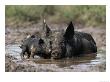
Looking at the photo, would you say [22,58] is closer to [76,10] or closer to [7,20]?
[7,20]

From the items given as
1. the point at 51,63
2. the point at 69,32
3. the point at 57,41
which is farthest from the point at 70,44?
the point at 51,63

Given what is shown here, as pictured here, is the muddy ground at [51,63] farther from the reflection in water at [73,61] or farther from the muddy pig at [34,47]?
the muddy pig at [34,47]

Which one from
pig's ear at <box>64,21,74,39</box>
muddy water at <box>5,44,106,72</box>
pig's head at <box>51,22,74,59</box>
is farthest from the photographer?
pig's ear at <box>64,21,74,39</box>

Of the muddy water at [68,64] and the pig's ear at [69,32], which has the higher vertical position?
the pig's ear at [69,32]

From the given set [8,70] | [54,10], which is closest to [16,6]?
[54,10]

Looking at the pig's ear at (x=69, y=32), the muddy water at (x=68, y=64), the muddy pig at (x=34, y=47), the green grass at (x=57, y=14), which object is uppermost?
the green grass at (x=57, y=14)

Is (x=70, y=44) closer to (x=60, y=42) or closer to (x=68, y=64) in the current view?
(x=60, y=42)

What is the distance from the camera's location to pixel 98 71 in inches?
395

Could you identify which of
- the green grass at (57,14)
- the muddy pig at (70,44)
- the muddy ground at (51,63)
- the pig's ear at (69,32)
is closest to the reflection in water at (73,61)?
the muddy ground at (51,63)

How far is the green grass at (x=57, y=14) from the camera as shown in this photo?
457 inches

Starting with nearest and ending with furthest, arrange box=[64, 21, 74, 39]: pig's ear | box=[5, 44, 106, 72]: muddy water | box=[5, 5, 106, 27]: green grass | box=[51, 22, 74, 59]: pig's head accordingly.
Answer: box=[5, 44, 106, 72]: muddy water < box=[51, 22, 74, 59]: pig's head < box=[64, 21, 74, 39]: pig's ear < box=[5, 5, 106, 27]: green grass

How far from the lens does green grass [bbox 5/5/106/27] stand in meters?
11.6

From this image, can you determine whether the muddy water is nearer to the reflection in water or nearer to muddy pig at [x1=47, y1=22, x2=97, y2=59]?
the reflection in water

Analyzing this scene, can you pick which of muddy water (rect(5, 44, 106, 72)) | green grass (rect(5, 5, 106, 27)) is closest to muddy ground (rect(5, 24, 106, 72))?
muddy water (rect(5, 44, 106, 72))
